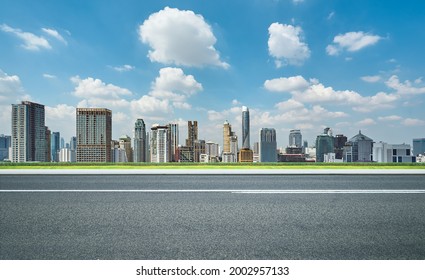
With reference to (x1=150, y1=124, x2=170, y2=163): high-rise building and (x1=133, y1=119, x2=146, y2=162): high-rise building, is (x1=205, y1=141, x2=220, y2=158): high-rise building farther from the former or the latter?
(x1=150, y1=124, x2=170, y2=163): high-rise building

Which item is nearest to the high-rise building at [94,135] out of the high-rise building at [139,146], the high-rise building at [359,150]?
the high-rise building at [139,146]

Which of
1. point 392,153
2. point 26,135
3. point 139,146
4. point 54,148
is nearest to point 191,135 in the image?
point 139,146

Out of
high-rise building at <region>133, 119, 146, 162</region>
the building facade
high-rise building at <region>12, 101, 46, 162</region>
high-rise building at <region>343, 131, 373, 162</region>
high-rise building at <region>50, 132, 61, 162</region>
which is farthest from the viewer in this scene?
high-rise building at <region>50, 132, 61, 162</region>

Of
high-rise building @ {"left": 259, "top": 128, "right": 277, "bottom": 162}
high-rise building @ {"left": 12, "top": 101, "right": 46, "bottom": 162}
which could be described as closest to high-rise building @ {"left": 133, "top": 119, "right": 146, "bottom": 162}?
high-rise building @ {"left": 12, "top": 101, "right": 46, "bottom": 162}

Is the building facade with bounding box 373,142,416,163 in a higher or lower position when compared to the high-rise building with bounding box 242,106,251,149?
lower
